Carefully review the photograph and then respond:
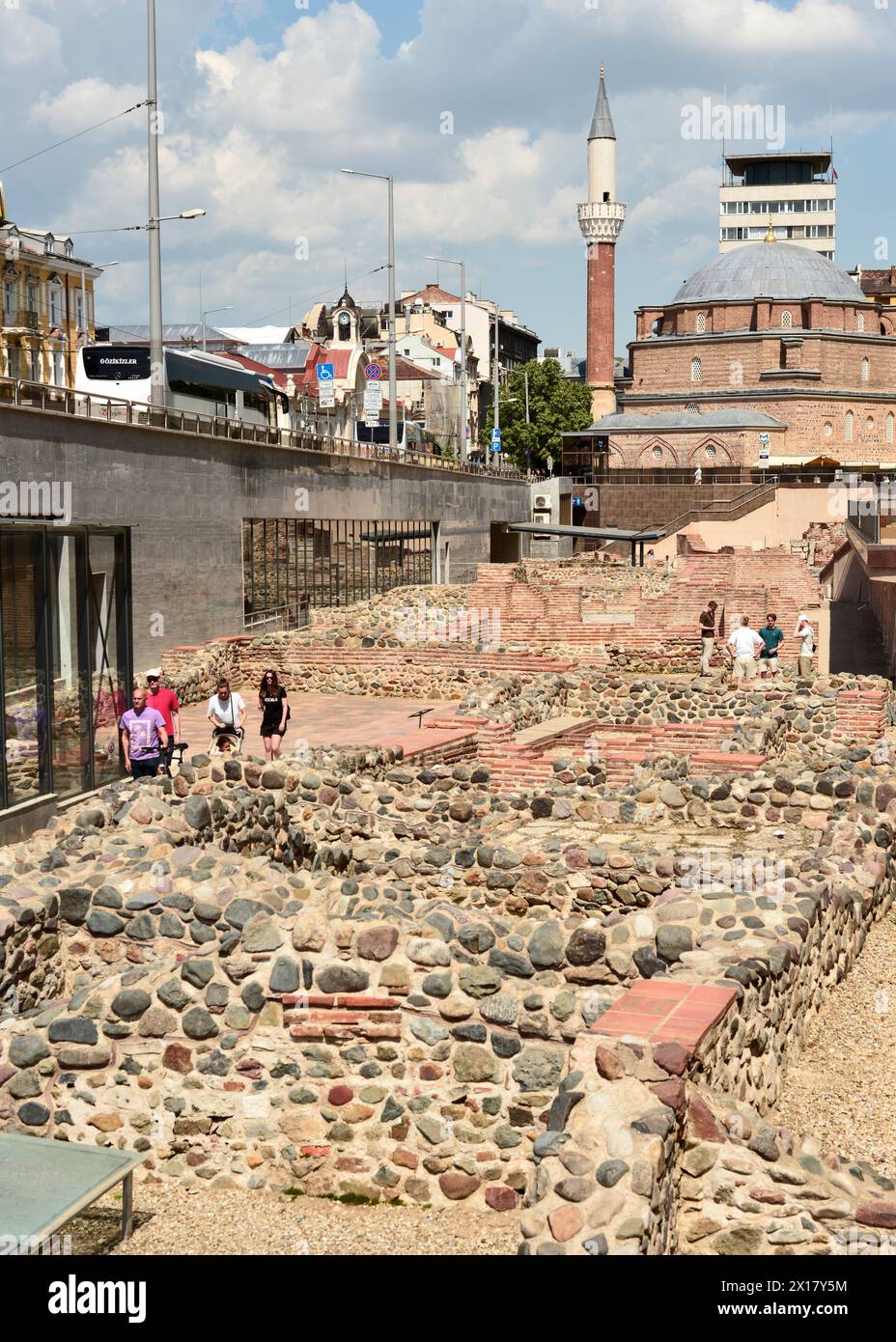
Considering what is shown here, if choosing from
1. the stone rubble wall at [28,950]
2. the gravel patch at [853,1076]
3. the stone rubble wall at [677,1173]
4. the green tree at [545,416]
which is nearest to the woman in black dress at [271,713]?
the stone rubble wall at [28,950]

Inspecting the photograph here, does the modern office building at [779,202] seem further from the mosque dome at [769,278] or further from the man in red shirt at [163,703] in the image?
the man in red shirt at [163,703]

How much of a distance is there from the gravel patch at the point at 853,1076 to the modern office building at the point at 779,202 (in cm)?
11202

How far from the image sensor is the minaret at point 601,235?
73688 millimetres

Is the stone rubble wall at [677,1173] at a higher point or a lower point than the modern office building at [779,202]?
lower

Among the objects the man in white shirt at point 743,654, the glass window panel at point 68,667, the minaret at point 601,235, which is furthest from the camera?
the minaret at point 601,235

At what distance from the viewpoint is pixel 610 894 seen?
9.70m

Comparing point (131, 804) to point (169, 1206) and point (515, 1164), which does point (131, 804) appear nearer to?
point (169, 1206)

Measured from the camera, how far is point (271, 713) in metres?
14.3

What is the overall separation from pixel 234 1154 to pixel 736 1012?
2325 millimetres

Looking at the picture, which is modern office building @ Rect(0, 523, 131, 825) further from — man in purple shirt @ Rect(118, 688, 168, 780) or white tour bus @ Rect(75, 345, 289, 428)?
white tour bus @ Rect(75, 345, 289, 428)

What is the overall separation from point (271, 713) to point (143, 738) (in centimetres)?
194

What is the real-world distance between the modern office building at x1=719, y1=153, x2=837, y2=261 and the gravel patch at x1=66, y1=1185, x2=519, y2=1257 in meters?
115

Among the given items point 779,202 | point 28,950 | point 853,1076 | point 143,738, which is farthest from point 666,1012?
point 779,202

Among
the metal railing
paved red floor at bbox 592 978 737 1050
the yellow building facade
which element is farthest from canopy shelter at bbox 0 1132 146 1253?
the yellow building facade
